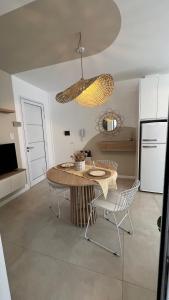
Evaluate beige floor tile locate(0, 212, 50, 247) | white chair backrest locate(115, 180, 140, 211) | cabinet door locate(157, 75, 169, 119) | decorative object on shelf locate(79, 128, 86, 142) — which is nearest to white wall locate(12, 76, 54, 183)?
decorative object on shelf locate(79, 128, 86, 142)

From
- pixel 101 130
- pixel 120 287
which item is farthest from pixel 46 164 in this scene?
pixel 120 287

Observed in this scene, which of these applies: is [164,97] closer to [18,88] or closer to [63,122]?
[63,122]

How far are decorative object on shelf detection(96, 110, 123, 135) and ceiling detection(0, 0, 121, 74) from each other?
1.81 m

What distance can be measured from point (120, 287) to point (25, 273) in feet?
3.00

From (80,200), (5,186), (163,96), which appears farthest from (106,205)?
(163,96)

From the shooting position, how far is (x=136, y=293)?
1.31m

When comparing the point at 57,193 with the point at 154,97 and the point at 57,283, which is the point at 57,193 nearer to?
the point at 57,283

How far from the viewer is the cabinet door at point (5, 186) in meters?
2.54

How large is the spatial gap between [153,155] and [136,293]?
2209 millimetres

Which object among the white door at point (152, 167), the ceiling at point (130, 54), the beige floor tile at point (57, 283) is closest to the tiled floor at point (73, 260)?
the beige floor tile at point (57, 283)

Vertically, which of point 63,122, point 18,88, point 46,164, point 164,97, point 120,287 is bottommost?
point 120,287

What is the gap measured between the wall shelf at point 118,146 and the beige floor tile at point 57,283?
2785 millimetres

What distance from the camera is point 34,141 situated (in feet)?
13.0

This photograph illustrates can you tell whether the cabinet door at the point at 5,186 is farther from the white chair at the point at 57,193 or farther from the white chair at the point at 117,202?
the white chair at the point at 117,202
